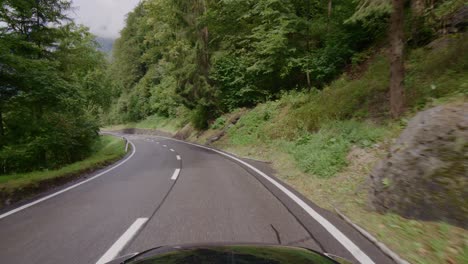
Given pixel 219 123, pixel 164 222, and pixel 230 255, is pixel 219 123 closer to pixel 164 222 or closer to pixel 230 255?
pixel 164 222

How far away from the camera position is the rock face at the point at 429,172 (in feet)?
14.1

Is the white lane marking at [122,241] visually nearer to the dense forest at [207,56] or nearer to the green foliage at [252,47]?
the dense forest at [207,56]

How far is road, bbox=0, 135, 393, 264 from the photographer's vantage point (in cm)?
399

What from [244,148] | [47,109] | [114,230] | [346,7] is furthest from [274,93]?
[114,230]

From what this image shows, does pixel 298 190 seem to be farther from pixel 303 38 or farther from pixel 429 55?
pixel 303 38

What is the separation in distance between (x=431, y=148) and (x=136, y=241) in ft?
16.7

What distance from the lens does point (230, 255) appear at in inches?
87.4

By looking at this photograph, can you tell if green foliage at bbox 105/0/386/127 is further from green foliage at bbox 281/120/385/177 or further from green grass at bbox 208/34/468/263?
green foliage at bbox 281/120/385/177

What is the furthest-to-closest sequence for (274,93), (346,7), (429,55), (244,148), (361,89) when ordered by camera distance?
(274,93), (244,148), (346,7), (361,89), (429,55)

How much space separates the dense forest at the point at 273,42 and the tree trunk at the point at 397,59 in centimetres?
3

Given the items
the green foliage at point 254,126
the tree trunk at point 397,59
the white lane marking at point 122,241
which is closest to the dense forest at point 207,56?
the tree trunk at point 397,59

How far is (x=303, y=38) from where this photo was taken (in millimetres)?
19531

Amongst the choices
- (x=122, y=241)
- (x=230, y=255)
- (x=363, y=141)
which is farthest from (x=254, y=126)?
(x=230, y=255)

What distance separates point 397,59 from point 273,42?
969 centimetres
